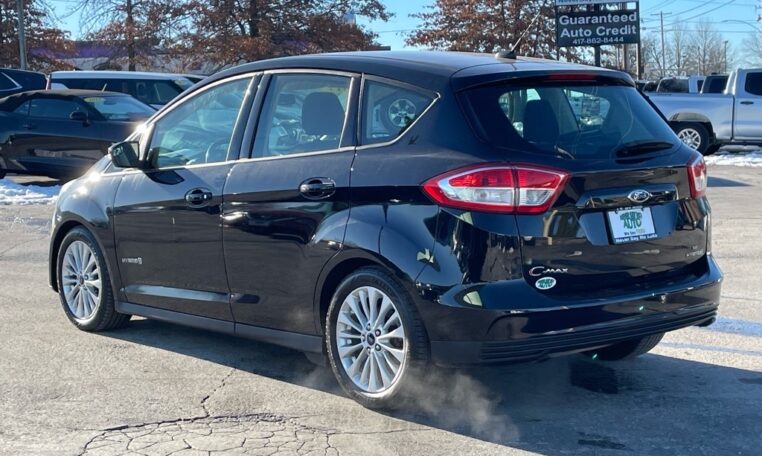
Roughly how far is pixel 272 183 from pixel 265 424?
1.29 meters

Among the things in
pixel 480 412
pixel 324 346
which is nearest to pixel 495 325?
pixel 480 412

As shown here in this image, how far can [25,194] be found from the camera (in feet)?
46.9

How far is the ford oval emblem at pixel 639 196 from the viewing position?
4.64 m

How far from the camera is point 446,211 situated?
4.45m

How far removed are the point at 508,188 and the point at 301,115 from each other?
4.89 feet

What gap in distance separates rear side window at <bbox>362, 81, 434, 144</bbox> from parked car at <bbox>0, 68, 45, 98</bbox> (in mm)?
17598

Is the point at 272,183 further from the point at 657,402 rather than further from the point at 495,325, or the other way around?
the point at 657,402

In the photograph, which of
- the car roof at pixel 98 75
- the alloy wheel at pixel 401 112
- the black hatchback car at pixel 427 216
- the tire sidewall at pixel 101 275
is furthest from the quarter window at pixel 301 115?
the car roof at pixel 98 75

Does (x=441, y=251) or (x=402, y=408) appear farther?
(x=402, y=408)

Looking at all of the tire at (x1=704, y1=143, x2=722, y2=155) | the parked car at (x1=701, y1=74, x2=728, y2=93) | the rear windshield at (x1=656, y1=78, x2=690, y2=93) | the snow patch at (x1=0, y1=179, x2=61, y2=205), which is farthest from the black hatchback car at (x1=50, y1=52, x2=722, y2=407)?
the rear windshield at (x1=656, y1=78, x2=690, y2=93)

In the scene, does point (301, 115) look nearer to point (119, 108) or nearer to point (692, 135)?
point (119, 108)

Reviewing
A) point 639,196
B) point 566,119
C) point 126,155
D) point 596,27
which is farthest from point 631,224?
point 596,27

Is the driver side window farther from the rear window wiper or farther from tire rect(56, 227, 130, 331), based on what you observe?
the rear window wiper

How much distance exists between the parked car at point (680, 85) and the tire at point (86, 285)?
19.4 m
